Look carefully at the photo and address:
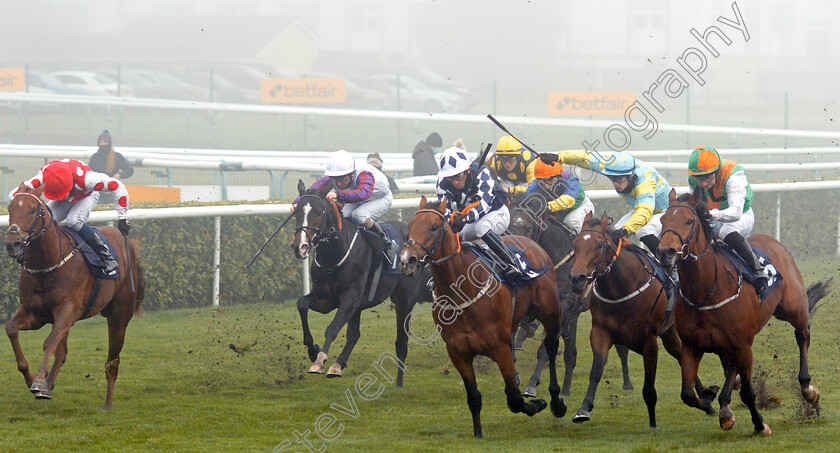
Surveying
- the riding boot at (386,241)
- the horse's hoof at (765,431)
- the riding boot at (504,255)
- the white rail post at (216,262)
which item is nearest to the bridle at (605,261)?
the riding boot at (504,255)

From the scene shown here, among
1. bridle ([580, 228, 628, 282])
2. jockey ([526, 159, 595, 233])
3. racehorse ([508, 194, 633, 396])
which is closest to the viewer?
bridle ([580, 228, 628, 282])

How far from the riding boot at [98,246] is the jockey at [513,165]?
270 cm

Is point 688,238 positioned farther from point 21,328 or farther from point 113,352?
point 21,328

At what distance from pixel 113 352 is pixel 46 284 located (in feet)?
2.01

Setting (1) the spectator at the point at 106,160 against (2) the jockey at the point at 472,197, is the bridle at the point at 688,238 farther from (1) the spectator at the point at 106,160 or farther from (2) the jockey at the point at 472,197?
(1) the spectator at the point at 106,160

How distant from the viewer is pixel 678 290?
17.7 ft

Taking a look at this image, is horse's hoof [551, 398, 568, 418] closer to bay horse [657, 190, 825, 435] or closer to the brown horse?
bay horse [657, 190, 825, 435]

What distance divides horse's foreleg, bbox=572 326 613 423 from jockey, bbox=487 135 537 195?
1886 millimetres

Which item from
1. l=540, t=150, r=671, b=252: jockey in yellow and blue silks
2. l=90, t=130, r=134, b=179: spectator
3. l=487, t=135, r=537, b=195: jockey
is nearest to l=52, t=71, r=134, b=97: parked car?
l=90, t=130, r=134, b=179: spectator

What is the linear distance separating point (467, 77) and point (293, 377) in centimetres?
3601

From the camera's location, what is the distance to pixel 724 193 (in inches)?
223

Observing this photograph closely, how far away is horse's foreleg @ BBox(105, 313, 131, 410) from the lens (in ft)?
19.6

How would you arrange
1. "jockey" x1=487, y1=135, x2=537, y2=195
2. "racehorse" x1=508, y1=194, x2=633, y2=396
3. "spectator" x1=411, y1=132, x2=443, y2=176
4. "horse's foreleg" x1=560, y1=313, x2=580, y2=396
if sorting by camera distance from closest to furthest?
"horse's foreleg" x1=560, y1=313, x2=580, y2=396, "racehorse" x1=508, y1=194, x2=633, y2=396, "jockey" x1=487, y1=135, x2=537, y2=195, "spectator" x1=411, y1=132, x2=443, y2=176

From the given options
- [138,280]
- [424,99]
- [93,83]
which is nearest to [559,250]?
[138,280]
